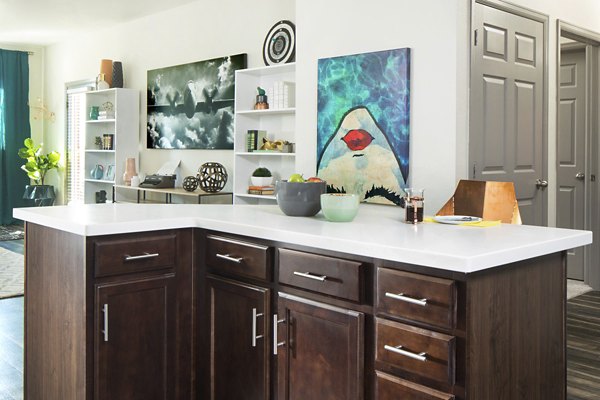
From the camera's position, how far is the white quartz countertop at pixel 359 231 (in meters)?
1.72

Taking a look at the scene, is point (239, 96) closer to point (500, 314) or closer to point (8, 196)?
point (500, 314)

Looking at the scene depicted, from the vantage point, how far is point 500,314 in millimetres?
1754

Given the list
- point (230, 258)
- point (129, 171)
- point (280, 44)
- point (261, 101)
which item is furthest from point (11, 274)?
point (230, 258)

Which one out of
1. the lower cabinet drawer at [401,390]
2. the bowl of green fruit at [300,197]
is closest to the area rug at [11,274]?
the bowl of green fruit at [300,197]

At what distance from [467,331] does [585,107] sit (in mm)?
4254

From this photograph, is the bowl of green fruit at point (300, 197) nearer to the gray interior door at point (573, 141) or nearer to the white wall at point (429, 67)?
the white wall at point (429, 67)

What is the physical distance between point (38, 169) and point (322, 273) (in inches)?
307

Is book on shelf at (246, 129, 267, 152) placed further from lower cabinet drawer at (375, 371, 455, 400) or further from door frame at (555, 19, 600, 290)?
lower cabinet drawer at (375, 371, 455, 400)

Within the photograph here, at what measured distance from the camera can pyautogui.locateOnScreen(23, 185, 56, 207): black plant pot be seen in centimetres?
872

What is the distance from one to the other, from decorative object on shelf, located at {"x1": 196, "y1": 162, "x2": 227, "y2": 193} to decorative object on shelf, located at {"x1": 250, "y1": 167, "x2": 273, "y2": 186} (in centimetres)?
60

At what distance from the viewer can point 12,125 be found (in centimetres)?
919

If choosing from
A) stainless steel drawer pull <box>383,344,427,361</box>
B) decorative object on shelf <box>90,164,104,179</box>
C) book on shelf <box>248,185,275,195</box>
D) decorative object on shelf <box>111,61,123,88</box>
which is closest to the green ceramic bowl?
stainless steel drawer pull <box>383,344,427,361</box>

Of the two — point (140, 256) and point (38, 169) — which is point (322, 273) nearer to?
point (140, 256)

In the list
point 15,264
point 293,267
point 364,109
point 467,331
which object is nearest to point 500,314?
point 467,331
